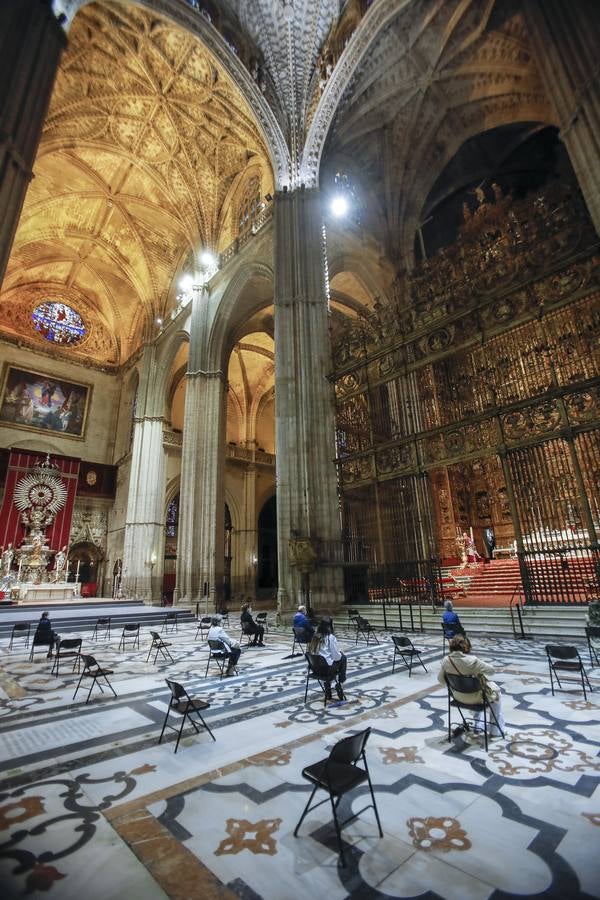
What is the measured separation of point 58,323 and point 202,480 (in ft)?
54.6

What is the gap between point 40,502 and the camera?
21.9 metres

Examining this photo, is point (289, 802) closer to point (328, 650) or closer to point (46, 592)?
point (328, 650)

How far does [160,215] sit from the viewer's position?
22016mm

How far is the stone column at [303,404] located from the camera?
36.4 feet

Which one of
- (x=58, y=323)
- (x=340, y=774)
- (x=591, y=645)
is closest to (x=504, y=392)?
(x=591, y=645)

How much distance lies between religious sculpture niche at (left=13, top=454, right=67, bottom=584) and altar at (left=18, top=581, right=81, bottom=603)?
1.92m

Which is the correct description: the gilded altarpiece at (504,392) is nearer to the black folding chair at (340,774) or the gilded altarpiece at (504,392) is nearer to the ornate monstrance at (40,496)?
the black folding chair at (340,774)

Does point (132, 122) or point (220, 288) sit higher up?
point (132, 122)

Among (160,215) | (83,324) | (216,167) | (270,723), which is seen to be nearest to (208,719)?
(270,723)

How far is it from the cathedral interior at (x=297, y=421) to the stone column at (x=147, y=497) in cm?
16

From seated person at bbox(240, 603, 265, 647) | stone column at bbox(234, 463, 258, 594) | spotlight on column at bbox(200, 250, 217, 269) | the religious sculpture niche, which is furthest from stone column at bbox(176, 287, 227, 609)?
seated person at bbox(240, 603, 265, 647)

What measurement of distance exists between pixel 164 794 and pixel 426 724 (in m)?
2.21

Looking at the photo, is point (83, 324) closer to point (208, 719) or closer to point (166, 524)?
point (166, 524)

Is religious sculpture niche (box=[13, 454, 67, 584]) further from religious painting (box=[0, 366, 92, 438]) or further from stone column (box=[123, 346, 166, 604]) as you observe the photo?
stone column (box=[123, 346, 166, 604])
